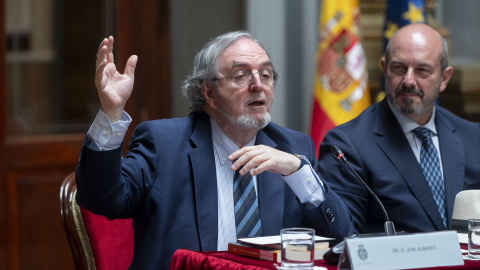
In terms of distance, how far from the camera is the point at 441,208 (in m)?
3.12

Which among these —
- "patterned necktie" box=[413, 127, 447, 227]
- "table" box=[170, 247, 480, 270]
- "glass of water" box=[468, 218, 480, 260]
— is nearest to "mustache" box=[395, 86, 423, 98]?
"patterned necktie" box=[413, 127, 447, 227]

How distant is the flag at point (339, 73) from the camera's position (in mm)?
4410

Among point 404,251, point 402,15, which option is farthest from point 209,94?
point 402,15

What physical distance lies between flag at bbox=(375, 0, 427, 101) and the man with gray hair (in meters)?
1.80

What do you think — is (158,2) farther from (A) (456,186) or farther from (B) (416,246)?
(B) (416,246)

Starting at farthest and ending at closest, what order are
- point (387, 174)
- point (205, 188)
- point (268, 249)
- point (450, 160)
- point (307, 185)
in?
point (450, 160), point (387, 174), point (205, 188), point (307, 185), point (268, 249)

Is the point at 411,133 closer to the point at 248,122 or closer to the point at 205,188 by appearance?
the point at 248,122

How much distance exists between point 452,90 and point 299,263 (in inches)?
134

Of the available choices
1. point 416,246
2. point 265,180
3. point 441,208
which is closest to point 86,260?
point 265,180

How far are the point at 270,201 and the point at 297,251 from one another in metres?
0.69

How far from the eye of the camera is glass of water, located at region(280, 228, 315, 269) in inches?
76.9

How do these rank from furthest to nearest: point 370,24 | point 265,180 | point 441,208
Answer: point 370,24 → point 441,208 → point 265,180

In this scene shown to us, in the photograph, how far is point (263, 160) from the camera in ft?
7.59

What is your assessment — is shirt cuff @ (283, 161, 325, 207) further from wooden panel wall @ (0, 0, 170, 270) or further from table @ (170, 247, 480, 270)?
wooden panel wall @ (0, 0, 170, 270)
